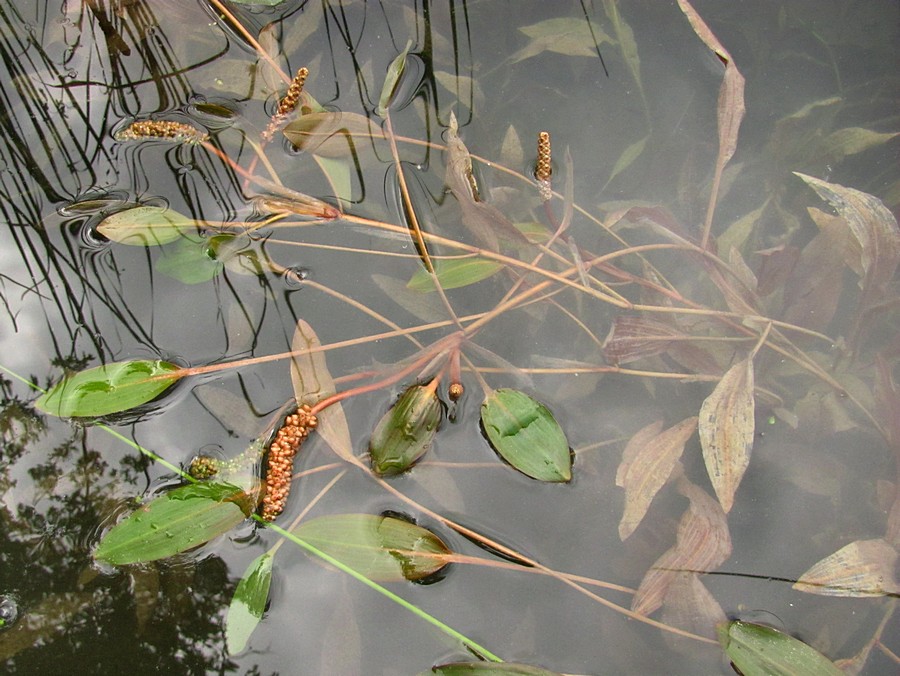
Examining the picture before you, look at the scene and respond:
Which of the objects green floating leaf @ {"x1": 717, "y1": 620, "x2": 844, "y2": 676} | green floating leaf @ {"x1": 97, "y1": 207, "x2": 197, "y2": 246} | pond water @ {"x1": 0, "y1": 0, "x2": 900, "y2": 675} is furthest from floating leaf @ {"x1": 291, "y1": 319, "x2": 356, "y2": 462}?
green floating leaf @ {"x1": 717, "y1": 620, "x2": 844, "y2": 676}

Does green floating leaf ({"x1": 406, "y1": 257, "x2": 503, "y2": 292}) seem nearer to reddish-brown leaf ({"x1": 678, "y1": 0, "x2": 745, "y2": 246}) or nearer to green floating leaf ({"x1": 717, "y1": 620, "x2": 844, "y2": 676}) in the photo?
reddish-brown leaf ({"x1": 678, "y1": 0, "x2": 745, "y2": 246})

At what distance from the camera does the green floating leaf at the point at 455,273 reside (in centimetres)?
133

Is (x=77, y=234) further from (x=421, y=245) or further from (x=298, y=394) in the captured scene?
(x=421, y=245)

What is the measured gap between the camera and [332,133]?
4.76 feet

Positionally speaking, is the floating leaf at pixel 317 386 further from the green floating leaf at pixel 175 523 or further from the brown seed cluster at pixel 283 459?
the green floating leaf at pixel 175 523

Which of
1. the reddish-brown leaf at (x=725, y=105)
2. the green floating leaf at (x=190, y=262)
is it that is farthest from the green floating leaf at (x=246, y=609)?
the reddish-brown leaf at (x=725, y=105)

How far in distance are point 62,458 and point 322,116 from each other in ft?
2.70

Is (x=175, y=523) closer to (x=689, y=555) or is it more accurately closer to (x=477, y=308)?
(x=477, y=308)

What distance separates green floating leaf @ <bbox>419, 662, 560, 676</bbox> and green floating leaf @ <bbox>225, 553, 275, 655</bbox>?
12.1 inches

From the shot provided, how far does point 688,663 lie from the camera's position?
1146mm

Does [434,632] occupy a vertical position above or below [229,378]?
below

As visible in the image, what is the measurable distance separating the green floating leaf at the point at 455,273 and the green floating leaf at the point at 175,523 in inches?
19.4

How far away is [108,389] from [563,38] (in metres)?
1.18

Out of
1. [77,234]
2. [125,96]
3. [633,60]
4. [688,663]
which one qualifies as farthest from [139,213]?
[688,663]
